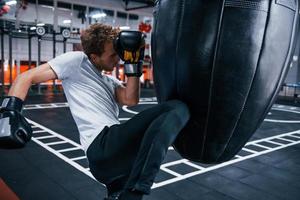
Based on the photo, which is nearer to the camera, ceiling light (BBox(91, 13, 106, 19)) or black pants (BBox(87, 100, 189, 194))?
black pants (BBox(87, 100, 189, 194))

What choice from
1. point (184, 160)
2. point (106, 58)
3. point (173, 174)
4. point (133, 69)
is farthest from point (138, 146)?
point (184, 160)

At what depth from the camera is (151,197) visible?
3.13 metres

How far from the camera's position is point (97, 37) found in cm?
166

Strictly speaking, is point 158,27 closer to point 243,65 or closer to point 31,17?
point 243,65

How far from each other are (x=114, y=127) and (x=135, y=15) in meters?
15.8

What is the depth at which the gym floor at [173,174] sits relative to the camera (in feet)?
10.6

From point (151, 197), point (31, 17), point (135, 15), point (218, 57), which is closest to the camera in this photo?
point (218, 57)

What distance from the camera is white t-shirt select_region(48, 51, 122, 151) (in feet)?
5.18

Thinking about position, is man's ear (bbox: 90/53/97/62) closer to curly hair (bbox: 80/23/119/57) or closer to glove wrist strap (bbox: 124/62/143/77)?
curly hair (bbox: 80/23/119/57)

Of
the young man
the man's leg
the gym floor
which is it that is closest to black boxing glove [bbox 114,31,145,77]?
the young man

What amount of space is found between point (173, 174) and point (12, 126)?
2906 mm

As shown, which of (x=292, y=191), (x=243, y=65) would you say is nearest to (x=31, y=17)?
(x=292, y=191)

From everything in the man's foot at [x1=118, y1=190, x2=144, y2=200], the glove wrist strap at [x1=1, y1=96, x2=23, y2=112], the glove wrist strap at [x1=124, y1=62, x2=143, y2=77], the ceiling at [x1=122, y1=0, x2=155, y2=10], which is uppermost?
the ceiling at [x1=122, y1=0, x2=155, y2=10]

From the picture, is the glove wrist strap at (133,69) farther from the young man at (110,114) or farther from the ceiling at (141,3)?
the ceiling at (141,3)
